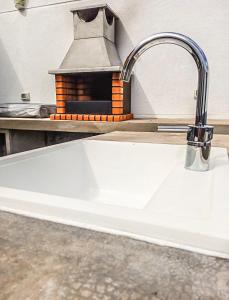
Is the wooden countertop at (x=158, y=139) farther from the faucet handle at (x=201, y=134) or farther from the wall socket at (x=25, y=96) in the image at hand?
the wall socket at (x=25, y=96)

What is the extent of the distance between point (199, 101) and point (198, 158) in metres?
0.14

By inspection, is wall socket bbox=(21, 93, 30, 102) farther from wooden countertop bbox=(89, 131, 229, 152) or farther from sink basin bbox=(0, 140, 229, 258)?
sink basin bbox=(0, 140, 229, 258)

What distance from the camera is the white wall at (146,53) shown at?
6.66ft

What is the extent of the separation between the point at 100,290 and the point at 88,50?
2.13m

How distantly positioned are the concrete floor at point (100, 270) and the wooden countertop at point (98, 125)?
4.91 feet

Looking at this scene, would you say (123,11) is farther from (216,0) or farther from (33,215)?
(33,215)

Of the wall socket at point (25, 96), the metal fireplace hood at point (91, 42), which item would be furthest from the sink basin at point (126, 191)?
the wall socket at point (25, 96)

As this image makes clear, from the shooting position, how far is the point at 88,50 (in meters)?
2.06

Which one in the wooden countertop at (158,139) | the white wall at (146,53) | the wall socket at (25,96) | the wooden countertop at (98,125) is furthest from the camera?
the wall socket at (25,96)

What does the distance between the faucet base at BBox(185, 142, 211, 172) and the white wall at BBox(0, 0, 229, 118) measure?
1710mm

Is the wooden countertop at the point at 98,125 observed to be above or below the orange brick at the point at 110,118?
below

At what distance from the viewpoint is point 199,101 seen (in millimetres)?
582

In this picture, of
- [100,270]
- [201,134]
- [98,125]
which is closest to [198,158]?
[201,134]

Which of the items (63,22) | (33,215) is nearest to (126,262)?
(33,215)
